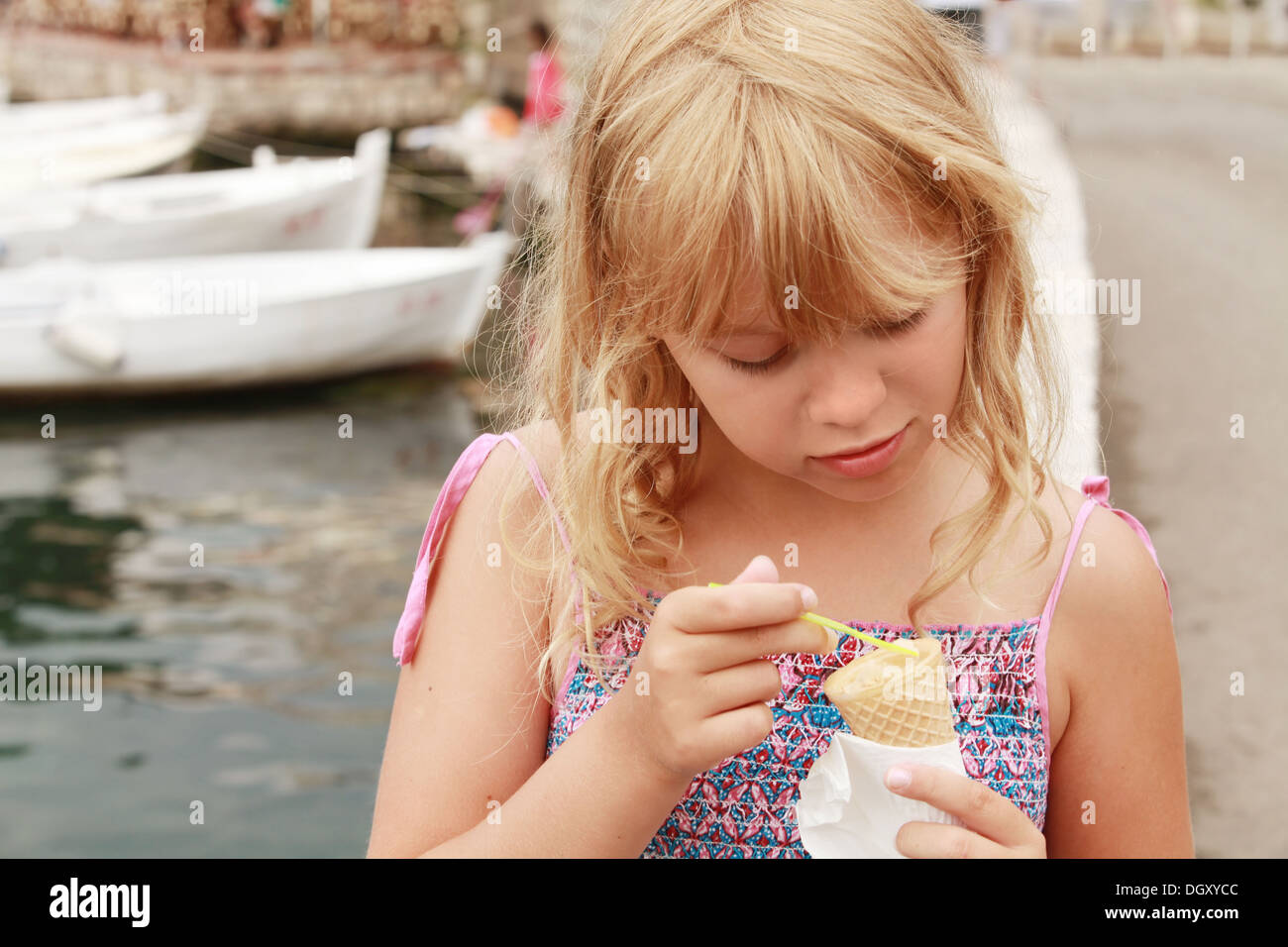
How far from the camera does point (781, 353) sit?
1.32 metres

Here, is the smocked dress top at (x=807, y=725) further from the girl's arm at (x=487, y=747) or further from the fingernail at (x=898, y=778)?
the fingernail at (x=898, y=778)

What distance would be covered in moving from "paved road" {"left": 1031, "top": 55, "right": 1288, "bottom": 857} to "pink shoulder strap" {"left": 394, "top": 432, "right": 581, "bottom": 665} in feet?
2.80

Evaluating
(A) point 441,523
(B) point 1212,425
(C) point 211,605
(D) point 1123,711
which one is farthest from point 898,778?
(C) point 211,605

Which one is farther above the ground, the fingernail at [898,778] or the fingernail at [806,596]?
the fingernail at [806,596]

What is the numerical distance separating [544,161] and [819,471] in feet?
2.02

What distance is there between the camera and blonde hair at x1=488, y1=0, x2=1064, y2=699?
4.17 feet

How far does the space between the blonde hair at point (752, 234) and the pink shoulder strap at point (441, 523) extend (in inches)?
0.7

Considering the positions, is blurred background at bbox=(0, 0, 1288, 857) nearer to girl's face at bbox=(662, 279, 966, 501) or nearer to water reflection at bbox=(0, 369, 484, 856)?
water reflection at bbox=(0, 369, 484, 856)

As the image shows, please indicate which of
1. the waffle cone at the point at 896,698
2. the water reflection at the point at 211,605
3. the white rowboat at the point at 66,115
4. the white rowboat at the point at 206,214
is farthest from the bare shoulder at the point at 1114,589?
the white rowboat at the point at 66,115

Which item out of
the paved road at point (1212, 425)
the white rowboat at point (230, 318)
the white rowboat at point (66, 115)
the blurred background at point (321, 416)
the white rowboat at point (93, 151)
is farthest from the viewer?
the white rowboat at point (66, 115)

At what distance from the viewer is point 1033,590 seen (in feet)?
4.97

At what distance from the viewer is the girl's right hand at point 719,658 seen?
118cm

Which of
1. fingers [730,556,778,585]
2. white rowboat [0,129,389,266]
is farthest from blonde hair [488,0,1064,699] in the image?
white rowboat [0,129,389,266]

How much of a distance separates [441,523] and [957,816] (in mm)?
654
